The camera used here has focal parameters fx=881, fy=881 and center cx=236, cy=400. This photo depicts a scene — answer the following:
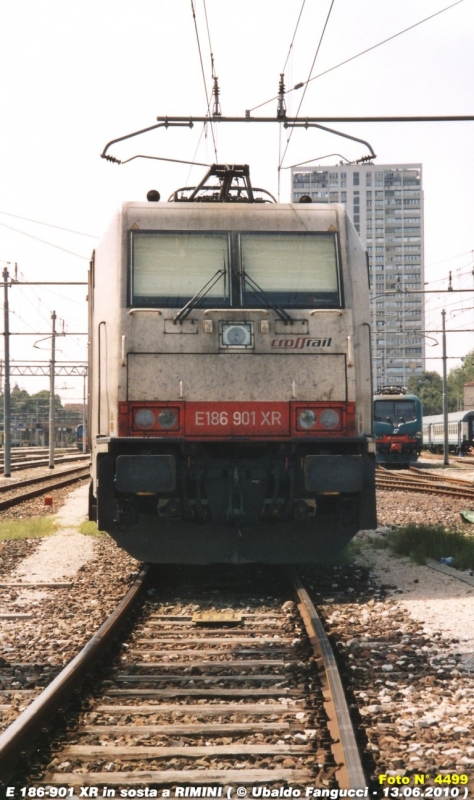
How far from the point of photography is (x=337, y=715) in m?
4.30

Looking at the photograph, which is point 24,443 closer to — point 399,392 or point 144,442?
point 399,392

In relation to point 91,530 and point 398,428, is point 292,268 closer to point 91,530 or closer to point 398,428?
point 91,530

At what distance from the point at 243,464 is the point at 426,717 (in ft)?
12.7

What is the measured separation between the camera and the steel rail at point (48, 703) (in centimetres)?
382

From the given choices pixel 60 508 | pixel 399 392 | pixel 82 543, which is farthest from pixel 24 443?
pixel 82 543

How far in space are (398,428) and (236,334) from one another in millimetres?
26737

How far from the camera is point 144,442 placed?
7.93 m

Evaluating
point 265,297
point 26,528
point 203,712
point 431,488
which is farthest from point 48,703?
point 431,488

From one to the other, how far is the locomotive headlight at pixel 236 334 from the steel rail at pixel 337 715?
2.69m

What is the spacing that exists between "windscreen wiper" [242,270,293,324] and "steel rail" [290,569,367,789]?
2.86m

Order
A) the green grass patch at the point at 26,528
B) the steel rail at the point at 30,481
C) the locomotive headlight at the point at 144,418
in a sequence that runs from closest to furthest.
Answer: the locomotive headlight at the point at 144,418, the green grass patch at the point at 26,528, the steel rail at the point at 30,481

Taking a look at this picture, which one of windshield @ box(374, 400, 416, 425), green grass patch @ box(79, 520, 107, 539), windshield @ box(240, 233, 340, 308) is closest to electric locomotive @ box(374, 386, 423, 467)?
windshield @ box(374, 400, 416, 425)

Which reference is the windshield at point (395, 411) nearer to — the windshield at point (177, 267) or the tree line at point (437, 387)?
the windshield at point (177, 267)

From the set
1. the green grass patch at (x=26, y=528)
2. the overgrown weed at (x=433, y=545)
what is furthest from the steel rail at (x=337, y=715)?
the green grass patch at (x=26, y=528)
